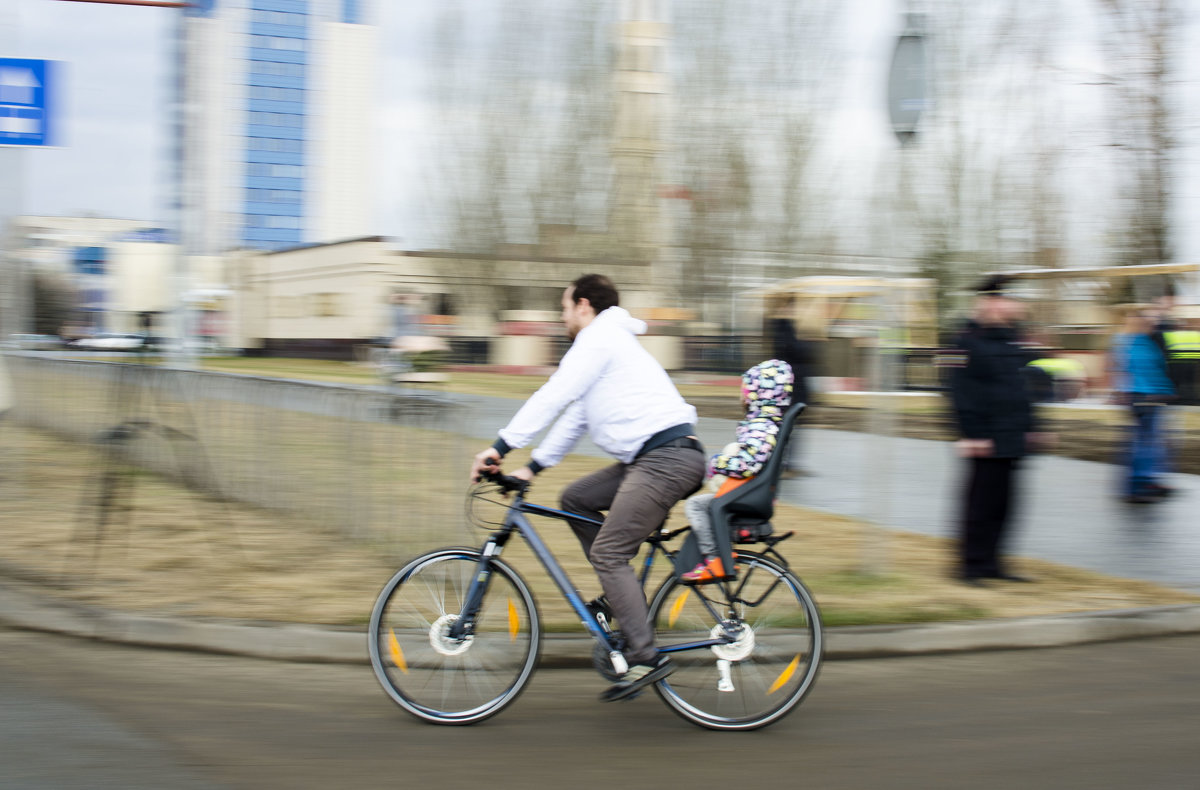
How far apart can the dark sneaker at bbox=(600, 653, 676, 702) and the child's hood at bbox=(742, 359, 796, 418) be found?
3.65 ft

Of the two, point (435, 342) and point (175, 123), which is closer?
point (175, 123)

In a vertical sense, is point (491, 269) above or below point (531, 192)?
below

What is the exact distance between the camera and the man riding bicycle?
183 inches

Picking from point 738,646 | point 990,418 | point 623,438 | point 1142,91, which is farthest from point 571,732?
point 1142,91

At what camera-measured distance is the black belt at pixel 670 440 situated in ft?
15.5

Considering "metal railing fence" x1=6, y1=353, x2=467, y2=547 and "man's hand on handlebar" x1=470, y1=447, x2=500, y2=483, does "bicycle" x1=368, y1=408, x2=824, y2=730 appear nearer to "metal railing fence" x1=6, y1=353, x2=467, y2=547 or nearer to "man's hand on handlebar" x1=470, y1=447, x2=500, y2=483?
"man's hand on handlebar" x1=470, y1=447, x2=500, y2=483

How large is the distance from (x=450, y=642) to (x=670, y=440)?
1.18 m


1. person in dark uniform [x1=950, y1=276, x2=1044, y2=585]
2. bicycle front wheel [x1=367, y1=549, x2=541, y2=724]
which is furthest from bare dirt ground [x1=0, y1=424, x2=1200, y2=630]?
bicycle front wheel [x1=367, y1=549, x2=541, y2=724]

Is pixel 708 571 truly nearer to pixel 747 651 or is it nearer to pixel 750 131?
pixel 747 651

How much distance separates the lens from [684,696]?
4.74 meters

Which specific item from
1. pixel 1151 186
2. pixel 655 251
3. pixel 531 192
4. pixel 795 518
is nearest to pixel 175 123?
pixel 795 518

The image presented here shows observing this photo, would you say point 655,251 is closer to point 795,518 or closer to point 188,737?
point 795,518

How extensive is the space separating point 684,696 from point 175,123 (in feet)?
38.7

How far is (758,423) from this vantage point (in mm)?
4945
